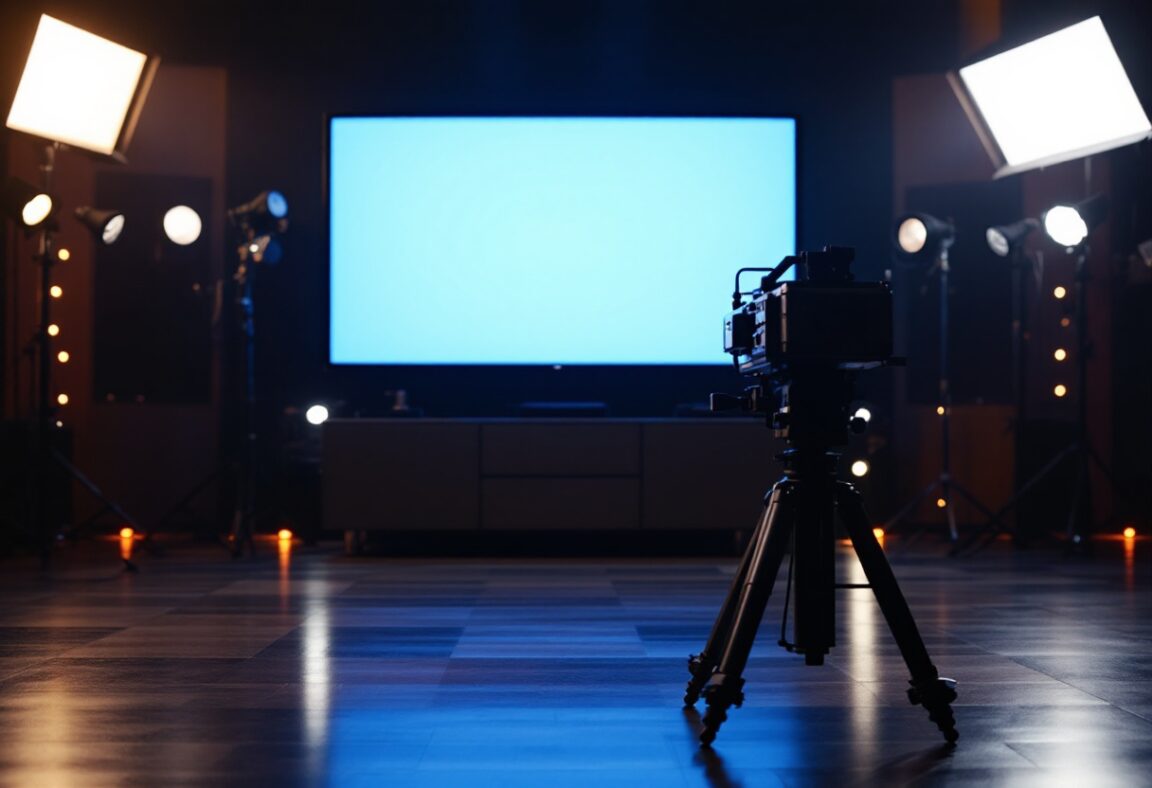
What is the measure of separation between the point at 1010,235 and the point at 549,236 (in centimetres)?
216

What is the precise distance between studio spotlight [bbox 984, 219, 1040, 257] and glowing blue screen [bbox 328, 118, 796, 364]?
967 millimetres

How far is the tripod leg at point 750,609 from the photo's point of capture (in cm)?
203

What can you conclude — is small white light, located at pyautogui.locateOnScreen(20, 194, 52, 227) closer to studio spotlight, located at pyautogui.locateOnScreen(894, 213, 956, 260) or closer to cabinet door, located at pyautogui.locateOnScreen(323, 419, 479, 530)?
cabinet door, located at pyautogui.locateOnScreen(323, 419, 479, 530)

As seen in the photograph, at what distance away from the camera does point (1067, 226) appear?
515cm

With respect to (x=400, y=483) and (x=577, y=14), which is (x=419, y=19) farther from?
(x=400, y=483)

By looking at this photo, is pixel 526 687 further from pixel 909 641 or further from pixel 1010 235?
pixel 1010 235

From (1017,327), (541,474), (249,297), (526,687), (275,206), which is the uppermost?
(275,206)

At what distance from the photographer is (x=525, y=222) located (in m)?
5.84

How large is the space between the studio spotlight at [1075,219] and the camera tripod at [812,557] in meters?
3.47

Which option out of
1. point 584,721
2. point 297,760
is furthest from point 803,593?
point 297,760

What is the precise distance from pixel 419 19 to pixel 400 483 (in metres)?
2.52

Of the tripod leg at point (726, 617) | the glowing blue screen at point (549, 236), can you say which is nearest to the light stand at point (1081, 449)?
the glowing blue screen at point (549, 236)

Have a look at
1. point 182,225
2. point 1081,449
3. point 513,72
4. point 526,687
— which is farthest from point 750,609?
point 513,72

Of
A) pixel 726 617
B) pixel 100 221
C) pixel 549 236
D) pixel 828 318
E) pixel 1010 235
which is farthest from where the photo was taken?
pixel 549 236
